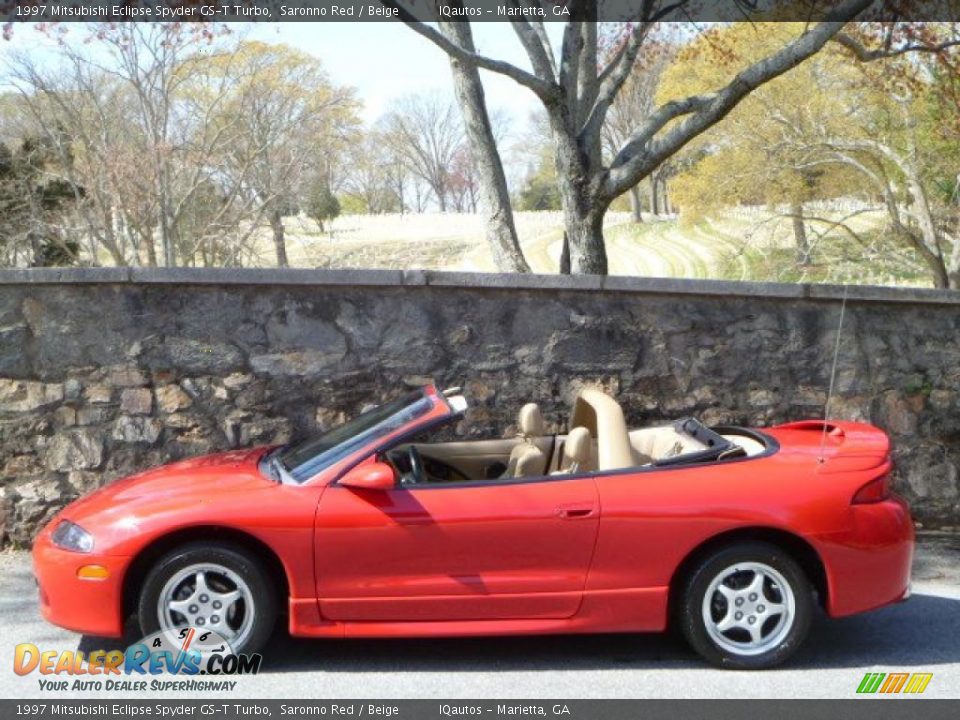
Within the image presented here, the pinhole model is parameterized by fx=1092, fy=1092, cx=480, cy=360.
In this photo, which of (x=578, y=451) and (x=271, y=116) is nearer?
(x=578, y=451)

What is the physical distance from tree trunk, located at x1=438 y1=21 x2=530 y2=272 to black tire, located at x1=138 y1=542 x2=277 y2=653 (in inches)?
209

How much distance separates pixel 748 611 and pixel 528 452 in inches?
49.2

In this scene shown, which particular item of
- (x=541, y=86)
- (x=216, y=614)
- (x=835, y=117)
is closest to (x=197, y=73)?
(x=835, y=117)

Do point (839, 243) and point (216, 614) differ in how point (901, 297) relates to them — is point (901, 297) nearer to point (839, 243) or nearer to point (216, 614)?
point (216, 614)

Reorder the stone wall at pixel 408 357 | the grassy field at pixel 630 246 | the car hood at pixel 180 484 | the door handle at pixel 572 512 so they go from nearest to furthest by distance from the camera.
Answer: the door handle at pixel 572 512 < the car hood at pixel 180 484 < the stone wall at pixel 408 357 < the grassy field at pixel 630 246

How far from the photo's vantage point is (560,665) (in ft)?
16.3

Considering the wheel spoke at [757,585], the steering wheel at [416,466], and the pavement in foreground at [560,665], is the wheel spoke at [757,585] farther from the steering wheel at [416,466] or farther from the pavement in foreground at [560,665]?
the steering wheel at [416,466]

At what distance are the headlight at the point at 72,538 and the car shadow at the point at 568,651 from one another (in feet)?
1.94

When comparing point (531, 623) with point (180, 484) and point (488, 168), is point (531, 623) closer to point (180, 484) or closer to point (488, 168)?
point (180, 484)

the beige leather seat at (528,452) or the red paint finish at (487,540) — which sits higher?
the beige leather seat at (528,452)

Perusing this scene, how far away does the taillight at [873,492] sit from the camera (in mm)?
5012

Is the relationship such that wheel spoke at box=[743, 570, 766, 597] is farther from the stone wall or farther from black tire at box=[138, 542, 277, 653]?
the stone wall

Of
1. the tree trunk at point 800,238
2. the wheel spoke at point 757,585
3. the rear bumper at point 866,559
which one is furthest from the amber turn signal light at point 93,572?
the tree trunk at point 800,238

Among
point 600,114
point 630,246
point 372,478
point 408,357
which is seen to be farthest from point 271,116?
point 372,478
